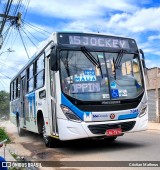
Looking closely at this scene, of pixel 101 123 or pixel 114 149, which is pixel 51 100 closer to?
pixel 101 123

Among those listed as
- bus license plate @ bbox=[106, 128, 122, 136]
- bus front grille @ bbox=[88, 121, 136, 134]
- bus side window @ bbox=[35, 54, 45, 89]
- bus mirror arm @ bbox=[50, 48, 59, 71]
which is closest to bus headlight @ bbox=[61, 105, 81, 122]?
bus front grille @ bbox=[88, 121, 136, 134]

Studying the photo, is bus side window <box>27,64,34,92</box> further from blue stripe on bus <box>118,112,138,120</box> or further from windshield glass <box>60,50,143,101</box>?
blue stripe on bus <box>118,112,138,120</box>

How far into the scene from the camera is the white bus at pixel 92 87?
8844mm

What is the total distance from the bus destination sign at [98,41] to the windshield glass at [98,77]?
277 mm

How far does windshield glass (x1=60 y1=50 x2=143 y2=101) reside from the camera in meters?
8.99

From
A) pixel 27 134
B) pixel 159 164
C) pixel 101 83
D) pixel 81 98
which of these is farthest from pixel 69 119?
pixel 27 134

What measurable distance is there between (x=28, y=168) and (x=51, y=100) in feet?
8.53

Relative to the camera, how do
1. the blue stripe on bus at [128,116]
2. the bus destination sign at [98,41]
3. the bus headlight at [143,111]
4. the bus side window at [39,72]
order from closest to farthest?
the blue stripe on bus at [128,116] → the bus destination sign at [98,41] → the bus headlight at [143,111] → the bus side window at [39,72]

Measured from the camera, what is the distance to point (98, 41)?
31.6 ft

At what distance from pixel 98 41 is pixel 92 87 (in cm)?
139

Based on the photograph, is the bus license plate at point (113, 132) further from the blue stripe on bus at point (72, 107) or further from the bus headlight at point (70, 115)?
the bus headlight at point (70, 115)

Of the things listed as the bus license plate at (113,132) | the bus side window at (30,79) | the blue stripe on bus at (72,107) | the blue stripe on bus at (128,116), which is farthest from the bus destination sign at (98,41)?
the bus side window at (30,79)

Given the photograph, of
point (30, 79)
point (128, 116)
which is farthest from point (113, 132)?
point (30, 79)

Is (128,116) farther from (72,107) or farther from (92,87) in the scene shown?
(72,107)
